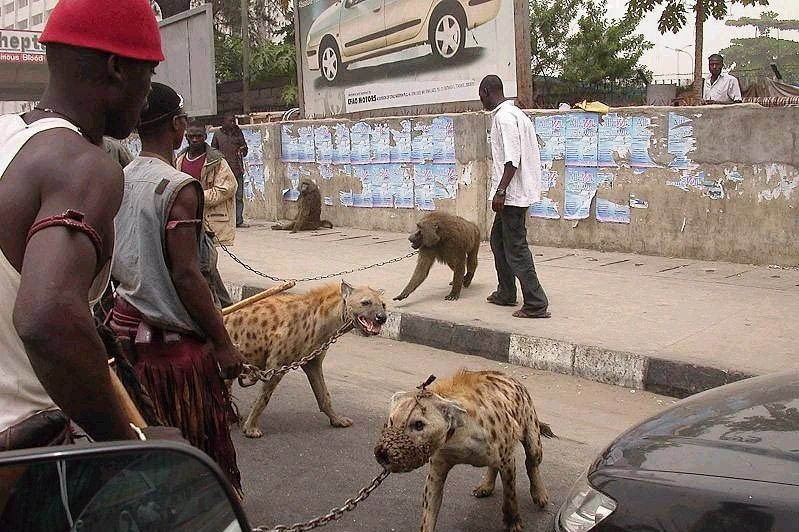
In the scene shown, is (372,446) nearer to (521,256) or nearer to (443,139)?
(521,256)

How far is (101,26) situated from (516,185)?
5542 millimetres

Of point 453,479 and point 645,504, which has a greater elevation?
point 645,504

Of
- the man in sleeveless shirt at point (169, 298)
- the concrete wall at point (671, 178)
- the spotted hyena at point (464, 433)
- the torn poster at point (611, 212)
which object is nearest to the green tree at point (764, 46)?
the concrete wall at point (671, 178)

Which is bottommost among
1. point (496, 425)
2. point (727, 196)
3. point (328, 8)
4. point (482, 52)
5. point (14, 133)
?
point (496, 425)

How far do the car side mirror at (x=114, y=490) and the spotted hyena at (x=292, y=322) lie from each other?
3.31 metres

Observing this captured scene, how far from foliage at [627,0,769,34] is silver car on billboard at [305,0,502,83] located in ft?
18.3

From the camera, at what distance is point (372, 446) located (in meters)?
4.86

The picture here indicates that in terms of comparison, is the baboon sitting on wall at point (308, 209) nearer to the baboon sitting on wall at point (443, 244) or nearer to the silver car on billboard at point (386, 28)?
the silver car on billboard at point (386, 28)

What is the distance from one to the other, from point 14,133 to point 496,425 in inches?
91.0

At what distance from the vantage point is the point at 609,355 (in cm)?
607

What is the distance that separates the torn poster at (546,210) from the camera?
10320mm

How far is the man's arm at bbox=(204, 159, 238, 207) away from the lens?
6.89 m

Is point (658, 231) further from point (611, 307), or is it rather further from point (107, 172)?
point (107, 172)

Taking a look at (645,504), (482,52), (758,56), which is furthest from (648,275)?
(758,56)
